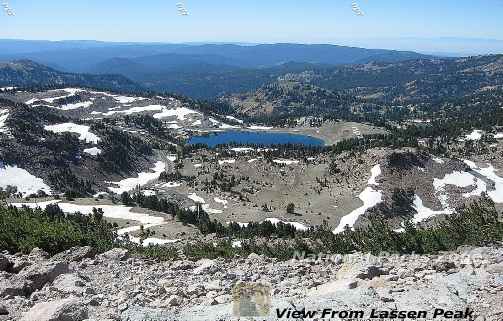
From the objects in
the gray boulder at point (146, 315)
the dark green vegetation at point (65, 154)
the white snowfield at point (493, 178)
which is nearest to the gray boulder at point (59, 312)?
the gray boulder at point (146, 315)

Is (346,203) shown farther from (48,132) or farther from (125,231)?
(48,132)

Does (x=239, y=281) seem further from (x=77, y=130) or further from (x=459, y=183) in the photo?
(x=77, y=130)

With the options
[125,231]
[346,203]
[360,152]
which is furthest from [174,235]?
[360,152]

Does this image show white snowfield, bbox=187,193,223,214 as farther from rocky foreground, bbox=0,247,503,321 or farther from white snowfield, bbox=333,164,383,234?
rocky foreground, bbox=0,247,503,321

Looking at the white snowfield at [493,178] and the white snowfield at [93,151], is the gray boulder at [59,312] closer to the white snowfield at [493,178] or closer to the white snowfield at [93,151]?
the white snowfield at [493,178]

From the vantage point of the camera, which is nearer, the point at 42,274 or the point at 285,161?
the point at 42,274

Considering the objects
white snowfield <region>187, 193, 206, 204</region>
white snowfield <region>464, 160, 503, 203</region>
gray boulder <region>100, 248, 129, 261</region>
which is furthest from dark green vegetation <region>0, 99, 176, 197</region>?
gray boulder <region>100, 248, 129, 261</region>

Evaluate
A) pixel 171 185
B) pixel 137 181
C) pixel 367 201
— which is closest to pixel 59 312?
pixel 367 201

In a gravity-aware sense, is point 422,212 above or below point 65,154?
below
